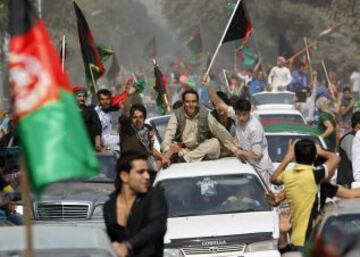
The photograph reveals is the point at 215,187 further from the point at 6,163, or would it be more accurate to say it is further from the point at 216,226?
the point at 6,163

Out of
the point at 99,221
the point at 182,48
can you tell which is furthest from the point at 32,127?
the point at 182,48

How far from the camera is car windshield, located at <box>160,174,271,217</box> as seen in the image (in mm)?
14656

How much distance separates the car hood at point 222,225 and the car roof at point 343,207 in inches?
109

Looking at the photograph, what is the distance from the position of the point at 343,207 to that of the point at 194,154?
6587 millimetres

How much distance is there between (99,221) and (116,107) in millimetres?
4255

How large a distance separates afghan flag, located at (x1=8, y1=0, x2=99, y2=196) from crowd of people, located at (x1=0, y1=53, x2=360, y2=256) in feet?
6.75

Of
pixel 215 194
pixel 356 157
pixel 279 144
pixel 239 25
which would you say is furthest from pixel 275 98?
pixel 215 194

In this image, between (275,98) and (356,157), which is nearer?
(356,157)

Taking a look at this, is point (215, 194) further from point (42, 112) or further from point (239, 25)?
point (239, 25)

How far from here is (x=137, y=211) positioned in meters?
10.1

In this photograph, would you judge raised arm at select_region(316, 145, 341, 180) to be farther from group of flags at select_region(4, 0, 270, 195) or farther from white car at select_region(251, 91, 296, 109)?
white car at select_region(251, 91, 296, 109)

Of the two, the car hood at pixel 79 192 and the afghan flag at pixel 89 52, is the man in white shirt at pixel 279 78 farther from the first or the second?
the car hood at pixel 79 192

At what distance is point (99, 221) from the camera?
16984mm

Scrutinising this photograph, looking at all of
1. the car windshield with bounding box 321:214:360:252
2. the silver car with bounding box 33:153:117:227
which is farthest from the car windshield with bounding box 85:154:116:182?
the car windshield with bounding box 321:214:360:252
